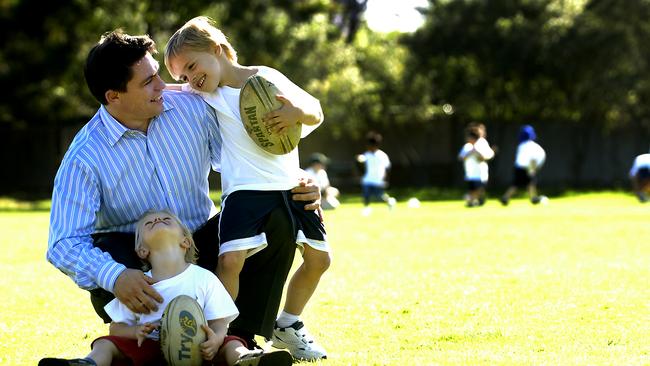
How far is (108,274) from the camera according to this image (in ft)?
15.9

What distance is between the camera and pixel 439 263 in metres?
11.3

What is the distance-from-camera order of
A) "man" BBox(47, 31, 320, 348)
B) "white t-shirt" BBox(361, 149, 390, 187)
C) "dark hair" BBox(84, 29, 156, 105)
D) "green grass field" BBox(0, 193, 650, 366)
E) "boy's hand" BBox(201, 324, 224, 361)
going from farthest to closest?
"white t-shirt" BBox(361, 149, 390, 187), "green grass field" BBox(0, 193, 650, 366), "dark hair" BBox(84, 29, 156, 105), "man" BBox(47, 31, 320, 348), "boy's hand" BBox(201, 324, 224, 361)

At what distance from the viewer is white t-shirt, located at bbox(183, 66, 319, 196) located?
557 centimetres

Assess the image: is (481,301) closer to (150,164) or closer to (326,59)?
(150,164)

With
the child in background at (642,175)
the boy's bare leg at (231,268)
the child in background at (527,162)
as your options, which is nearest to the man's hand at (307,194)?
the boy's bare leg at (231,268)

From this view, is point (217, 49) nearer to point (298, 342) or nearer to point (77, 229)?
point (77, 229)

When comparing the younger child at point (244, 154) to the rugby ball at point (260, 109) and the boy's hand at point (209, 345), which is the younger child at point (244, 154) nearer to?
the rugby ball at point (260, 109)

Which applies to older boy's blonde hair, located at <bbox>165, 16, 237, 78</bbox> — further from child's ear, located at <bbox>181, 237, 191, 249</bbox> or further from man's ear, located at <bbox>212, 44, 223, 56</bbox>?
child's ear, located at <bbox>181, 237, 191, 249</bbox>

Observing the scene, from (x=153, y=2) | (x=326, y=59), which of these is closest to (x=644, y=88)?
(x=326, y=59)

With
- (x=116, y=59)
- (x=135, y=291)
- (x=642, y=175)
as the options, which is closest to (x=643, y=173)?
(x=642, y=175)

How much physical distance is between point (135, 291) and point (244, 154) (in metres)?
1.09

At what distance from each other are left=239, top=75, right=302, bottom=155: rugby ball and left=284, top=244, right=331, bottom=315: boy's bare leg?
595 millimetres

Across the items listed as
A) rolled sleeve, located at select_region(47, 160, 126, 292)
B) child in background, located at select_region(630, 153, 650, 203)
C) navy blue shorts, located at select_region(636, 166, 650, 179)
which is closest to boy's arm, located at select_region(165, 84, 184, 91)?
rolled sleeve, located at select_region(47, 160, 126, 292)

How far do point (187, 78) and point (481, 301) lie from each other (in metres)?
3.34
